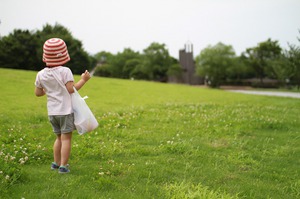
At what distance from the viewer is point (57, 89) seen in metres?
5.51

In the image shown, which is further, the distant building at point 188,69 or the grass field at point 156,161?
the distant building at point 188,69

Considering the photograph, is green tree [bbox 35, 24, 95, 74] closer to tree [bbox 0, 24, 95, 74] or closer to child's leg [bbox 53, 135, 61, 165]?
tree [bbox 0, 24, 95, 74]

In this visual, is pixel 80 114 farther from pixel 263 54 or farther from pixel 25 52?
pixel 263 54

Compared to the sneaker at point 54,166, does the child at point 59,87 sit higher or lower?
higher

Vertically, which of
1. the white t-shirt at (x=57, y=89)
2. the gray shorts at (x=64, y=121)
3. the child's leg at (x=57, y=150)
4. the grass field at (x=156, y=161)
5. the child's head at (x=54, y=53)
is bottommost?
the grass field at (x=156, y=161)

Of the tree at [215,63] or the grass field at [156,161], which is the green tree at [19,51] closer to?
the tree at [215,63]

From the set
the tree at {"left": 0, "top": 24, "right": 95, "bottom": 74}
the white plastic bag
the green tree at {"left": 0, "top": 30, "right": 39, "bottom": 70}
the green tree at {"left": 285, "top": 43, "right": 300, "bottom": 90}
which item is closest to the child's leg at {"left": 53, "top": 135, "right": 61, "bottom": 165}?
the white plastic bag

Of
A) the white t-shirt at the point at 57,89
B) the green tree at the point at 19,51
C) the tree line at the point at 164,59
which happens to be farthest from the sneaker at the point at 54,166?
the green tree at the point at 19,51

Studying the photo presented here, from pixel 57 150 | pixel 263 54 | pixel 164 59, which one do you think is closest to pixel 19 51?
pixel 164 59

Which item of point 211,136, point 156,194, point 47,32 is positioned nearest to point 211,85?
point 47,32

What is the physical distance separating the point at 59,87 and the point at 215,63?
235 ft

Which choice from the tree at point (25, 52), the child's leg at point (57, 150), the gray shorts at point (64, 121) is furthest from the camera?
the tree at point (25, 52)

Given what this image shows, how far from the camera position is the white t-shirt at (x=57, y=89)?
5.46 meters

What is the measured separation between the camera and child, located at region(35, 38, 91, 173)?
5.45 m
